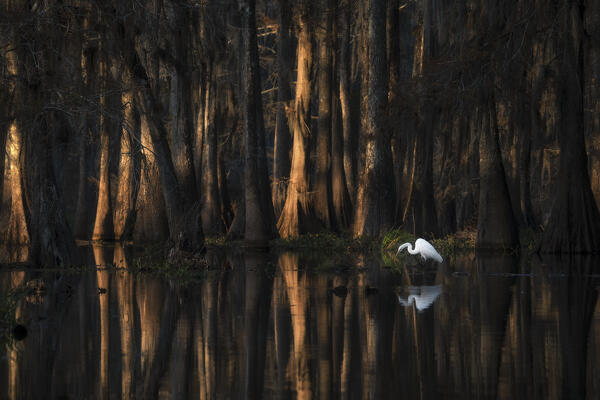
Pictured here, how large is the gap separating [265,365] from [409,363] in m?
1.11

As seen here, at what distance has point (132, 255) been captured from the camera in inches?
1077

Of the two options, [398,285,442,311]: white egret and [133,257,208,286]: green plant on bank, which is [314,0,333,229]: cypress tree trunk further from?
[398,285,442,311]: white egret

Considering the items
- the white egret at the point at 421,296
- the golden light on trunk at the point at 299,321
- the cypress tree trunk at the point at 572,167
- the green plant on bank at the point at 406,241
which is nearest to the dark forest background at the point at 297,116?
the cypress tree trunk at the point at 572,167

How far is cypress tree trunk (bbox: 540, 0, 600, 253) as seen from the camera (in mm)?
24734

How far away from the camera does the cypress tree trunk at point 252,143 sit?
3105 cm

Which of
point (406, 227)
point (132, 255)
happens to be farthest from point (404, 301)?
point (406, 227)

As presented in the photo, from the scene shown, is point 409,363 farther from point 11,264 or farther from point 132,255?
point 132,255

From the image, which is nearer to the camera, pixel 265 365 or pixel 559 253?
pixel 265 365

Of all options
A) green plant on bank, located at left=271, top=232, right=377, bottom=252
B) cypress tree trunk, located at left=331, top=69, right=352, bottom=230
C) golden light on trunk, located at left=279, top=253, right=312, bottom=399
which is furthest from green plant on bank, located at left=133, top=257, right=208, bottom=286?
cypress tree trunk, located at left=331, top=69, right=352, bottom=230

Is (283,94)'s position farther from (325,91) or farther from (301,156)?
(301,156)

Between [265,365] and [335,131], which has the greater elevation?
[335,131]

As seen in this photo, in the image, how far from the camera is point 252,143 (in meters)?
32.4

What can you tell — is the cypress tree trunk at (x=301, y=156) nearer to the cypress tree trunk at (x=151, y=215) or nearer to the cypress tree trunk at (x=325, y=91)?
the cypress tree trunk at (x=325, y=91)

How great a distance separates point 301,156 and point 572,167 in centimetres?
1440
